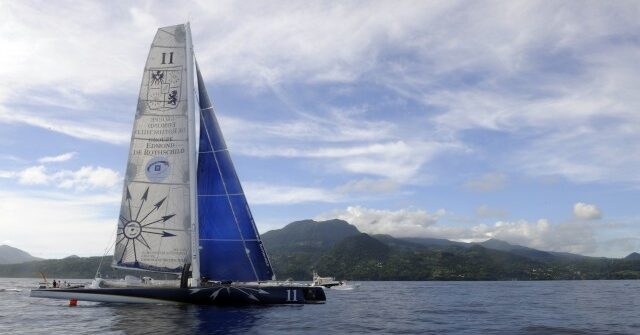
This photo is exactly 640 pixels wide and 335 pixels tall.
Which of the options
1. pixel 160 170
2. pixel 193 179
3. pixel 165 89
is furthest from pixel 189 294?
pixel 165 89

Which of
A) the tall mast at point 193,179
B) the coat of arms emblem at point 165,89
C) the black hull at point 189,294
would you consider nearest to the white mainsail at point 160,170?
the coat of arms emblem at point 165,89

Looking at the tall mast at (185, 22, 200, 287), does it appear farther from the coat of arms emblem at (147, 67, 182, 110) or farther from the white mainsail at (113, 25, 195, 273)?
the coat of arms emblem at (147, 67, 182, 110)

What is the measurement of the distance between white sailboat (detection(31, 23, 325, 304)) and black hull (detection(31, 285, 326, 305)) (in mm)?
82

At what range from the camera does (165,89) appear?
1438 inches

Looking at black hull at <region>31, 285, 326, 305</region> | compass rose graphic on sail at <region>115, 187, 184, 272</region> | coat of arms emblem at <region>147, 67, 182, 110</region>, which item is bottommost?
black hull at <region>31, 285, 326, 305</region>

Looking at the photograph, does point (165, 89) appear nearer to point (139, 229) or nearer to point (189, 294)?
point (139, 229)

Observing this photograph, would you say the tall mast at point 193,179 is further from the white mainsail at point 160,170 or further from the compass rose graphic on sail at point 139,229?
the compass rose graphic on sail at point 139,229

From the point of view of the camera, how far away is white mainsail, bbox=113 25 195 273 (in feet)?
116

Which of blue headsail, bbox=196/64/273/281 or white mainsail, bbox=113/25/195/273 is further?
white mainsail, bbox=113/25/195/273

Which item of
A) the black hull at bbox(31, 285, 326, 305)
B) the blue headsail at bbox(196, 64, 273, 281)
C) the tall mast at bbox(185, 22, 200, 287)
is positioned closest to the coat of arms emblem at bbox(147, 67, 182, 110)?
the tall mast at bbox(185, 22, 200, 287)

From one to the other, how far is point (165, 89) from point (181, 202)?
26.4ft

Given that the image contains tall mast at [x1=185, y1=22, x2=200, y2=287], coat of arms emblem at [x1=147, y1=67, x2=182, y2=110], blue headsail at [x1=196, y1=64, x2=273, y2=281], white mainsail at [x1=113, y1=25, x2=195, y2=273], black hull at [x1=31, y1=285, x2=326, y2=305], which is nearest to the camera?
black hull at [x1=31, y1=285, x2=326, y2=305]

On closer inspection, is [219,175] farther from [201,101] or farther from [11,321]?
[11,321]

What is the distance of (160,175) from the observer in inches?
1414
